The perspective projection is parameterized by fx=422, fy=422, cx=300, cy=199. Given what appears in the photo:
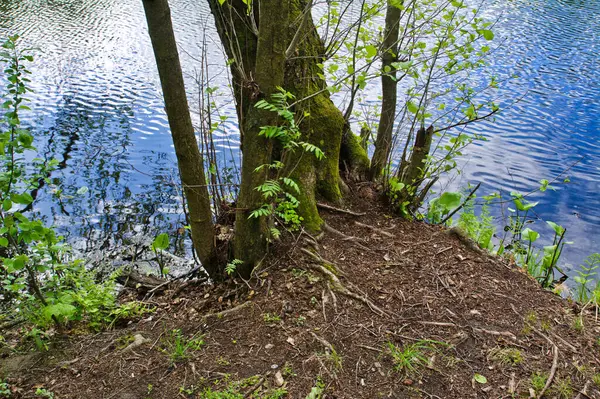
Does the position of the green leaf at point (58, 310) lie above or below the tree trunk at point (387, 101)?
below

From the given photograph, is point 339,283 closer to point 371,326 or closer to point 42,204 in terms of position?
point 371,326

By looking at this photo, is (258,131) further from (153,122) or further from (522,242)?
(153,122)

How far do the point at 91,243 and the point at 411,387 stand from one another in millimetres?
5720

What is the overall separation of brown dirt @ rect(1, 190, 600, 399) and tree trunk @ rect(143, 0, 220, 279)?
56 cm

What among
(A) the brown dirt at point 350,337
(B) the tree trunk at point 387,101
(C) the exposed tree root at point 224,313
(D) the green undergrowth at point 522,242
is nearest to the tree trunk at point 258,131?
(A) the brown dirt at point 350,337

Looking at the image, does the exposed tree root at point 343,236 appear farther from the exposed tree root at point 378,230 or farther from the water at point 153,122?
the water at point 153,122

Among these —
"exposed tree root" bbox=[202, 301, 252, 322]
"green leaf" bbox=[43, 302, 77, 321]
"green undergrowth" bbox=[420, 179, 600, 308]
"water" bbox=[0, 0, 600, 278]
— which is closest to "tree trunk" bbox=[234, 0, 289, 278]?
"exposed tree root" bbox=[202, 301, 252, 322]

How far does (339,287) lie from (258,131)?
1.50 m

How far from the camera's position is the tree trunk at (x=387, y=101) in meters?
5.50

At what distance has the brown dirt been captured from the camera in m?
2.89

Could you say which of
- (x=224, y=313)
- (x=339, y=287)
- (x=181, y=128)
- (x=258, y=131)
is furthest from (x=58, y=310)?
(x=339, y=287)

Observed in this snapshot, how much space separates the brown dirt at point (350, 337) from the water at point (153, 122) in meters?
1.72

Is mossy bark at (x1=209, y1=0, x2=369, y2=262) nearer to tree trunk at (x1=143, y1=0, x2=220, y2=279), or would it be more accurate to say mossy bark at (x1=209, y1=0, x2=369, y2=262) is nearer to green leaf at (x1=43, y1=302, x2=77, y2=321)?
tree trunk at (x1=143, y1=0, x2=220, y2=279)

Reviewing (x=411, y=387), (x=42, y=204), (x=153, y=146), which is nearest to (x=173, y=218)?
(x=42, y=204)
